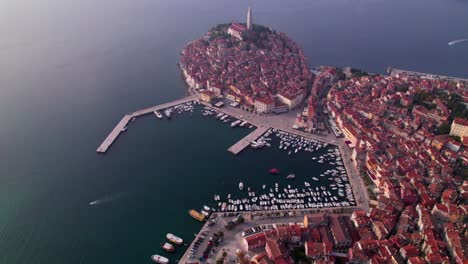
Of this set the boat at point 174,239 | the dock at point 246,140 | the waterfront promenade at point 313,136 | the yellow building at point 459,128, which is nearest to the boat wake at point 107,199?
the boat at point 174,239

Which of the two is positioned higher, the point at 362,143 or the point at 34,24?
the point at 34,24

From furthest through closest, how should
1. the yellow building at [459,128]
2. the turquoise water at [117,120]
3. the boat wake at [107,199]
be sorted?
1. the yellow building at [459,128]
2. the boat wake at [107,199]
3. the turquoise water at [117,120]

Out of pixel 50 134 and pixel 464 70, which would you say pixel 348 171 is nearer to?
pixel 50 134

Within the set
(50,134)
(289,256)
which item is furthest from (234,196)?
(50,134)

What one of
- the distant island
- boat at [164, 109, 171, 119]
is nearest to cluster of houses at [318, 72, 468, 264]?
the distant island

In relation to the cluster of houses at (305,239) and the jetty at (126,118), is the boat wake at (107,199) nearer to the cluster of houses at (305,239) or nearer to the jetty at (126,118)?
the jetty at (126,118)

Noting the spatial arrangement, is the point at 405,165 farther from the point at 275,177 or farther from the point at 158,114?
the point at 158,114
